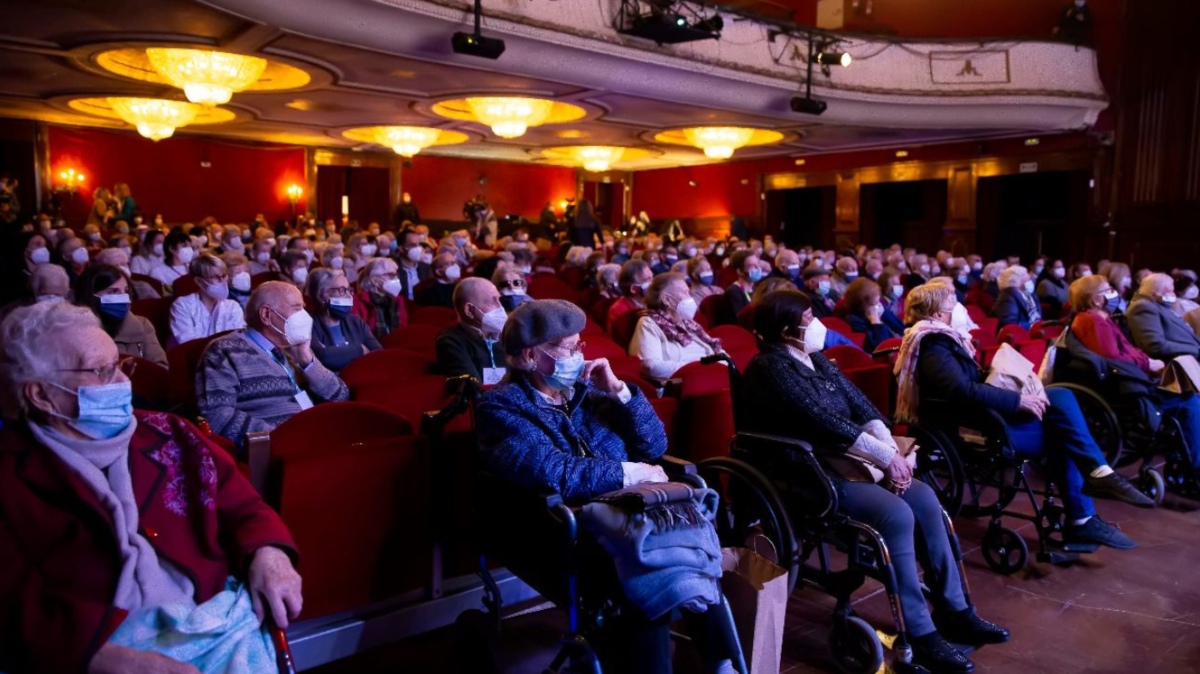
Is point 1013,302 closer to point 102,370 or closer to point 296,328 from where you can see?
point 296,328

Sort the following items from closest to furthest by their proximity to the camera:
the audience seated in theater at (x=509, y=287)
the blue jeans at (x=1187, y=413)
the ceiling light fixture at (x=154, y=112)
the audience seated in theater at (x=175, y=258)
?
1. the blue jeans at (x=1187, y=413)
2. the audience seated in theater at (x=509, y=287)
3. the audience seated in theater at (x=175, y=258)
4. the ceiling light fixture at (x=154, y=112)

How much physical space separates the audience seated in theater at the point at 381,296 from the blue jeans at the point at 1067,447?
332cm

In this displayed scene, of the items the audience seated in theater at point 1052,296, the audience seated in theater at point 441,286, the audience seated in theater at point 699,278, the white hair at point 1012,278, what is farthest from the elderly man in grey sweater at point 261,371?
the audience seated in theater at point 1052,296

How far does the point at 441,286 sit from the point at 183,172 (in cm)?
1255

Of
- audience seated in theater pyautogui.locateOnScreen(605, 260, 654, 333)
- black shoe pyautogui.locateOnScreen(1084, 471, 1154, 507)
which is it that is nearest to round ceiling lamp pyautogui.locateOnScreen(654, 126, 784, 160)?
audience seated in theater pyautogui.locateOnScreen(605, 260, 654, 333)

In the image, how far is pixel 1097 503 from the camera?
4.07 m

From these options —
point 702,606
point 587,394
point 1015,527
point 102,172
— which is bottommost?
point 1015,527

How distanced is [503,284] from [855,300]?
200cm

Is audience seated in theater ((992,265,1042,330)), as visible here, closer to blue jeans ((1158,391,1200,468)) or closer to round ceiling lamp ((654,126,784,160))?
blue jeans ((1158,391,1200,468))

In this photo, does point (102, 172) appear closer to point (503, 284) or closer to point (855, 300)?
point (503, 284)

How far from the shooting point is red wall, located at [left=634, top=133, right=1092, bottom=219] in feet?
46.6

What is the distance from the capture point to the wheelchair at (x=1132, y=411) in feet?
13.5

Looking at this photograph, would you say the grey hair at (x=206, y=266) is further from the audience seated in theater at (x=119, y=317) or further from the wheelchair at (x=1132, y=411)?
the wheelchair at (x=1132, y=411)

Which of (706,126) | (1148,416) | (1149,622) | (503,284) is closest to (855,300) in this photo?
(1148,416)
